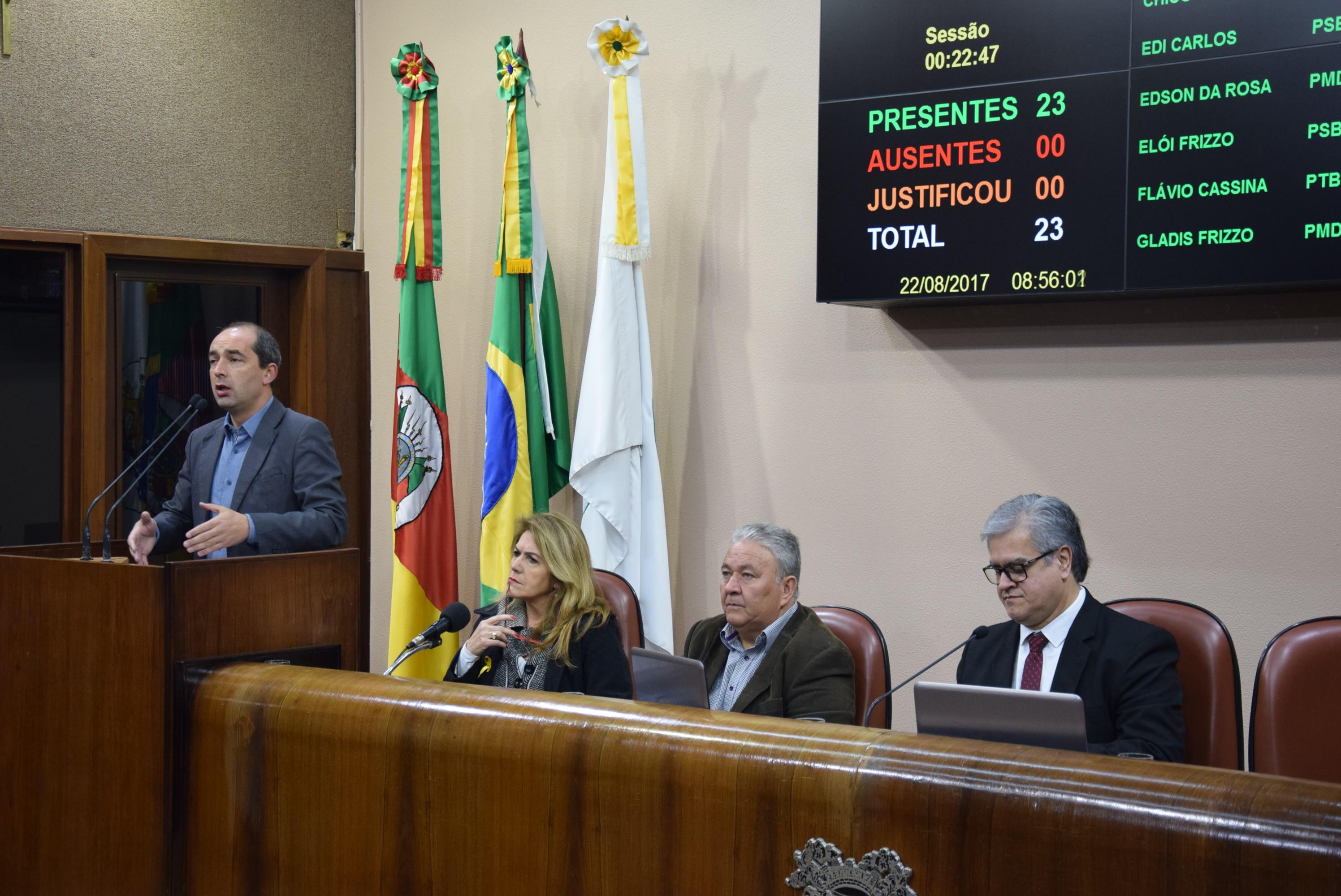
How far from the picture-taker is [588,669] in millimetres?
2879

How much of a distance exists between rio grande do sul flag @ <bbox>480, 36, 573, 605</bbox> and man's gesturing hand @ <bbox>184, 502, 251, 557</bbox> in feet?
5.63

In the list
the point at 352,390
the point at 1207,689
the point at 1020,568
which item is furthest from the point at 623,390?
the point at 1207,689

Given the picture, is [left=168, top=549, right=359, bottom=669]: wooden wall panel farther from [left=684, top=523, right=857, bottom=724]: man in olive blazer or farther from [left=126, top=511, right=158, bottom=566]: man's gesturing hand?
[left=684, top=523, right=857, bottom=724]: man in olive blazer

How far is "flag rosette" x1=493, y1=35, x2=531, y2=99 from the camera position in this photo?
4105 millimetres

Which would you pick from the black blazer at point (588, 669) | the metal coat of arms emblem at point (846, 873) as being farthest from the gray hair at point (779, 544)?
the metal coat of arms emblem at point (846, 873)

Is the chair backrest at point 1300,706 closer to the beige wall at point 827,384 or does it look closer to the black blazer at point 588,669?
the beige wall at point 827,384

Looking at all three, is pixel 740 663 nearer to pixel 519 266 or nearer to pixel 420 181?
pixel 519 266

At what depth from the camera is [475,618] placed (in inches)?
175

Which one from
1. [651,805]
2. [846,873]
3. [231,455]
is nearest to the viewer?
[846,873]

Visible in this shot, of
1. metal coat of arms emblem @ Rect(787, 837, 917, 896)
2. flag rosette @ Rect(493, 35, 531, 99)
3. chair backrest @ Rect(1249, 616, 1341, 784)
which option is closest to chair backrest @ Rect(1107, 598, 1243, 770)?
chair backrest @ Rect(1249, 616, 1341, 784)

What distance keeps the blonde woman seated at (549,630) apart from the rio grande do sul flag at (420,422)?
1264mm

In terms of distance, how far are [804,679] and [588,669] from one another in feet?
1.64

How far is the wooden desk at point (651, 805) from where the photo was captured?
1.41m

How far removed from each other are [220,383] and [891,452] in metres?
1.85
